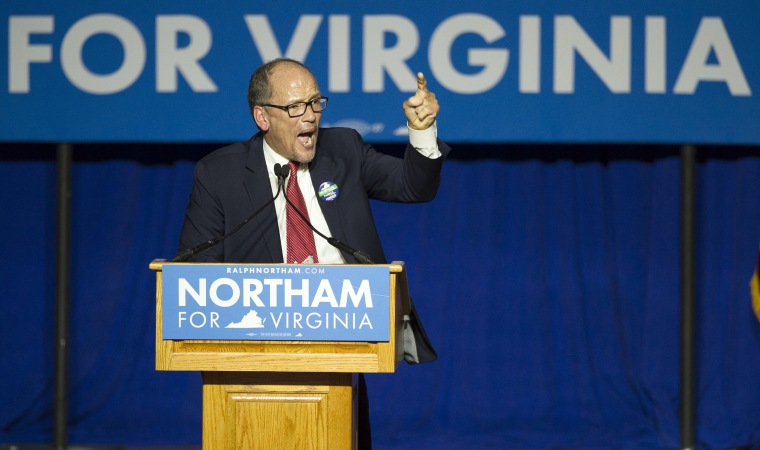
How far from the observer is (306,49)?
4.38m

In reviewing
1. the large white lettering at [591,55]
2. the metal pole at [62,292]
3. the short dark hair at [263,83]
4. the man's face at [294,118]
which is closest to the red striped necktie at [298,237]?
the man's face at [294,118]

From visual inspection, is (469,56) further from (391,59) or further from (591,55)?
(591,55)

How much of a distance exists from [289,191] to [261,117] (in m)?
0.24

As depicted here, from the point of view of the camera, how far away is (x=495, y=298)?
4.97m

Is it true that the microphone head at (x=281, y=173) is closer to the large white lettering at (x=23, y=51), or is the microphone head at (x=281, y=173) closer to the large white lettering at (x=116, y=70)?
the large white lettering at (x=116, y=70)

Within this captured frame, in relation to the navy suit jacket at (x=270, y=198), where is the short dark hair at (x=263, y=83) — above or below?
above

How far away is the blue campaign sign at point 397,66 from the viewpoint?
4.34m

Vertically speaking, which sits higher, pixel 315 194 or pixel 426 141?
pixel 426 141

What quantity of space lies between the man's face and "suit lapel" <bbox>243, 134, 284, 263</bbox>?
0.09 meters

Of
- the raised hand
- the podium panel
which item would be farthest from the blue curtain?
the podium panel

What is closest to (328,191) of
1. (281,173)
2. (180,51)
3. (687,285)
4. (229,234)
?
(281,173)

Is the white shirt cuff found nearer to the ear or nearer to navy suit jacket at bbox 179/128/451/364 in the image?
navy suit jacket at bbox 179/128/451/364

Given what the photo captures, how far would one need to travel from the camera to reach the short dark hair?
2.75 m

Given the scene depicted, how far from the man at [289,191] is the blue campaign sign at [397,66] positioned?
1.54m
